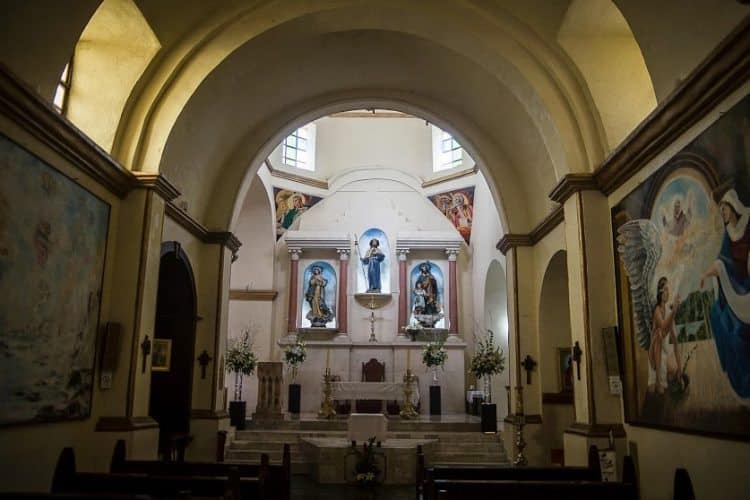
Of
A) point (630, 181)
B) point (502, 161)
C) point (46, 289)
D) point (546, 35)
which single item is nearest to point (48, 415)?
point (46, 289)

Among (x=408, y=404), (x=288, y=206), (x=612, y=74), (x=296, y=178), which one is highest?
(x=296, y=178)

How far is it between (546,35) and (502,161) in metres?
3.64

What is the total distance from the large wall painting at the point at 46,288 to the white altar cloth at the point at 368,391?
840 centimetres

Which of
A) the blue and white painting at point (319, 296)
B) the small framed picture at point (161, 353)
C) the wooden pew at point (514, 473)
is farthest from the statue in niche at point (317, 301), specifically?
the wooden pew at point (514, 473)

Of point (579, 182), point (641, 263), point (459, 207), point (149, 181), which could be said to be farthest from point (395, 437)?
point (459, 207)

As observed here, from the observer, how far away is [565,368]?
10.8m

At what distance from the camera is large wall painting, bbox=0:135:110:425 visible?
18.8 ft

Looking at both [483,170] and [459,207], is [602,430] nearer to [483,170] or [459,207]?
[483,170]

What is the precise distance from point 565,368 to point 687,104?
19.5 feet

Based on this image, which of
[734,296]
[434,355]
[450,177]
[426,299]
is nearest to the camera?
[734,296]

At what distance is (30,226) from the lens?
6055mm

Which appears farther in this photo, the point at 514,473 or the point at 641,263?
the point at 641,263

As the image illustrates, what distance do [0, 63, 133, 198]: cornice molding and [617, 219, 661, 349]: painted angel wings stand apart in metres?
5.93

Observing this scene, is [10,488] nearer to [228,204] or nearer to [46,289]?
[46,289]
